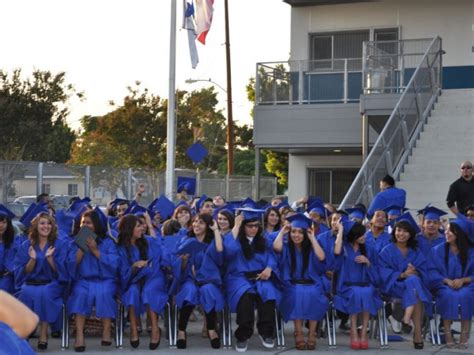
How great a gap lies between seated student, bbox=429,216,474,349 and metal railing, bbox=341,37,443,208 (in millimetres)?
6583

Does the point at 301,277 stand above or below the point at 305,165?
below

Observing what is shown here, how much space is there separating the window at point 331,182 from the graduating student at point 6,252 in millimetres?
19991

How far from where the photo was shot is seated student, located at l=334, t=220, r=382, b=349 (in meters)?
11.9

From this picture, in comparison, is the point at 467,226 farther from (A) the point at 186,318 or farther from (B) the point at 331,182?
(B) the point at 331,182

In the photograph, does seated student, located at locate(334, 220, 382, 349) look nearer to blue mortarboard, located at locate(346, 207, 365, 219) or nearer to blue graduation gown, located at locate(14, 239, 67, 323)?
blue mortarboard, located at locate(346, 207, 365, 219)

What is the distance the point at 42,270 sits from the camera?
462 inches

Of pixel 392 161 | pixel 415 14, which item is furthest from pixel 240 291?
pixel 415 14

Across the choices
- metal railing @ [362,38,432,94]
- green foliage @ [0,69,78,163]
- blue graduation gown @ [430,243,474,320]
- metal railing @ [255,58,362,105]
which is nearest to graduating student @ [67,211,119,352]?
blue graduation gown @ [430,243,474,320]

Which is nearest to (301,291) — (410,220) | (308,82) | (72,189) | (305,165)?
(410,220)

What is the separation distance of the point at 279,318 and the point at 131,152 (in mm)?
49419

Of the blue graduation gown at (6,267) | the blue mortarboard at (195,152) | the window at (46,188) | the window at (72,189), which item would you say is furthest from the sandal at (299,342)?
the window at (72,189)

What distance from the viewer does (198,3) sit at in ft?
87.6

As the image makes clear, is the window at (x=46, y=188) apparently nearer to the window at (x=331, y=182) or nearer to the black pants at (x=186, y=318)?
the window at (x=331, y=182)

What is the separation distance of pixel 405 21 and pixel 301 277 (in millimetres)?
18691
